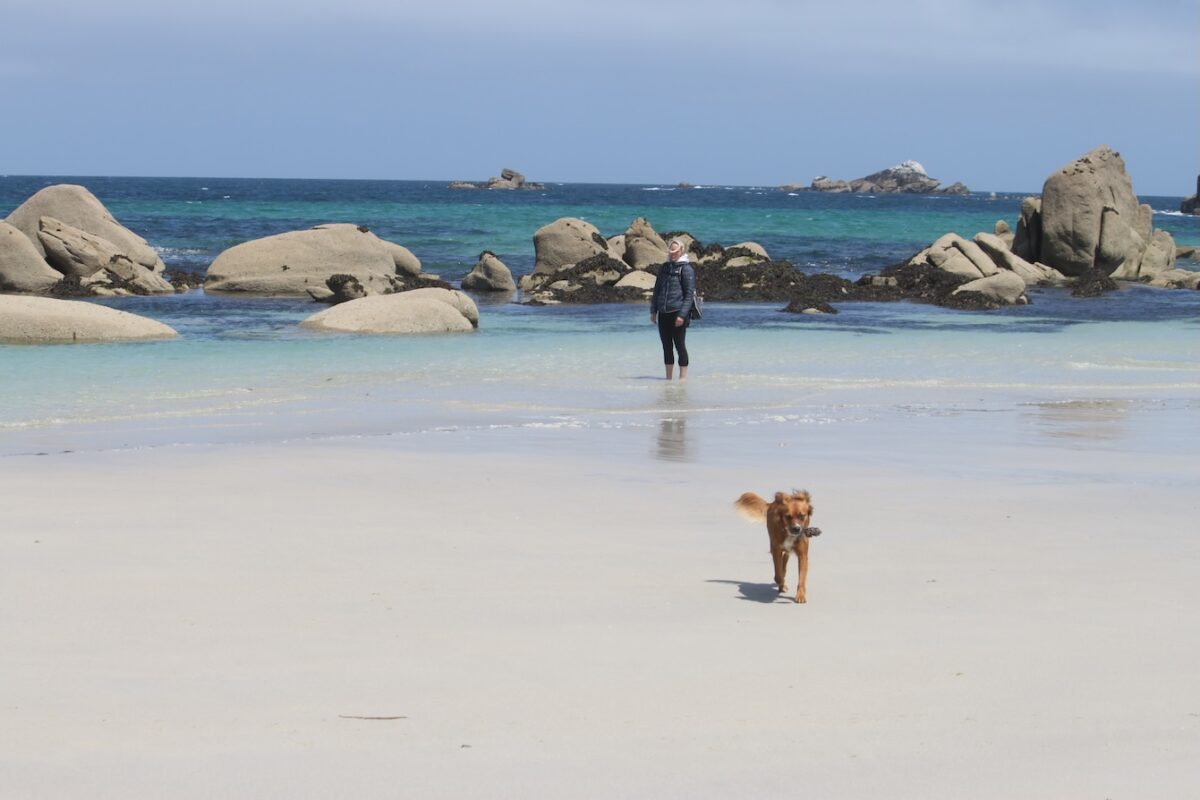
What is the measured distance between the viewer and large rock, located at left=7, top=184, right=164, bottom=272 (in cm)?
2920

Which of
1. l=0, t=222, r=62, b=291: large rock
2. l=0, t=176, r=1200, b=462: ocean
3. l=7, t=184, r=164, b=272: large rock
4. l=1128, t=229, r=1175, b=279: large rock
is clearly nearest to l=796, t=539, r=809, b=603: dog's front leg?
l=0, t=176, r=1200, b=462: ocean

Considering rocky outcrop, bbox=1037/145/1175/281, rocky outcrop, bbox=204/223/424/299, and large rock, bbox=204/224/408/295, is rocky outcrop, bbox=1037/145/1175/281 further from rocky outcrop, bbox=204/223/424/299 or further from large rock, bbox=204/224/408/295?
large rock, bbox=204/224/408/295

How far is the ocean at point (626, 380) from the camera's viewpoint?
11125 mm

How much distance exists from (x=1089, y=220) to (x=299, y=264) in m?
19.7

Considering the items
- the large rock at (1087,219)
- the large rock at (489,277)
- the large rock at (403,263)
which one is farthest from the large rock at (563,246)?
the large rock at (1087,219)

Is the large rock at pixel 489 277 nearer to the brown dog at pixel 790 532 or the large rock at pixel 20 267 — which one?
the large rock at pixel 20 267

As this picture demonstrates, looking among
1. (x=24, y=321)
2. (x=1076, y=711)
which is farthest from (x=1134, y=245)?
(x=1076, y=711)

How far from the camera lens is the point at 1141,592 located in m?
5.91

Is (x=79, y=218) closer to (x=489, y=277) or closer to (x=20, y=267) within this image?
(x=20, y=267)

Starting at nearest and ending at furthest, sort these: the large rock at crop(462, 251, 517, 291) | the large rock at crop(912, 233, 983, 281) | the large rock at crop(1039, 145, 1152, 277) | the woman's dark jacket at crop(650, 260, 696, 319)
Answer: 1. the woman's dark jacket at crop(650, 260, 696, 319)
2. the large rock at crop(462, 251, 517, 291)
3. the large rock at crop(912, 233, 983, 281)
4. the large rock at crop(1039, 145, 1152, 277)

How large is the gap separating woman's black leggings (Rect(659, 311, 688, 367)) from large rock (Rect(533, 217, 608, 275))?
16.4 metres

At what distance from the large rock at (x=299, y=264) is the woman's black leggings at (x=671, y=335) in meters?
12.3

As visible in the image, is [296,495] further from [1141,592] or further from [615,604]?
[1141,592]

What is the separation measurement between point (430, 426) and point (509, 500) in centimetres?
366
